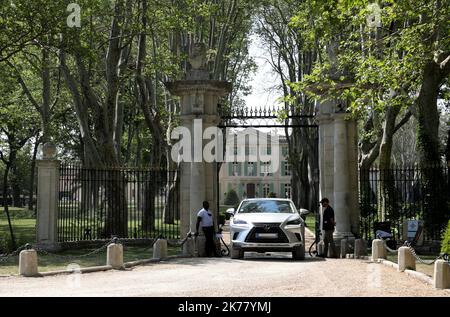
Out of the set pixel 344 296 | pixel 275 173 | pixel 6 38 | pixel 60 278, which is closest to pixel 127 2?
pixel 6 38

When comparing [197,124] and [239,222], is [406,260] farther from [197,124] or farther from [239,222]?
[197,124]

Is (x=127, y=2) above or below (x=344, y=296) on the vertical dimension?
above

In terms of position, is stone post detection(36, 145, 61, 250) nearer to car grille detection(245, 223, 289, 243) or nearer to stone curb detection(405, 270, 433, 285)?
car grille detection(245, 223, 289, 243)

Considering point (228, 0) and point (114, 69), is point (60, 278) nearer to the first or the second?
point (114, 69)

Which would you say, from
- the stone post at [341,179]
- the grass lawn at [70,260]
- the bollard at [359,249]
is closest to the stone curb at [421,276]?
the bollard at [359,249]

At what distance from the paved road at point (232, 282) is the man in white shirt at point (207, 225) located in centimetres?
193

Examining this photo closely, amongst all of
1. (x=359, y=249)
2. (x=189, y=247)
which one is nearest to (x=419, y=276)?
(x=359, y=249)

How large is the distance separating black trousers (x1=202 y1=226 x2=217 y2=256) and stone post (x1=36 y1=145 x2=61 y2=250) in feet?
14.9

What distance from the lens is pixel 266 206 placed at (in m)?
16.2

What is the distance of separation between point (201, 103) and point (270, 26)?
20.2m

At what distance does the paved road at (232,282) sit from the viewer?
372 inches

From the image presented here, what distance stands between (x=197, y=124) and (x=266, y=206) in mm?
3098

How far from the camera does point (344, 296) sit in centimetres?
905

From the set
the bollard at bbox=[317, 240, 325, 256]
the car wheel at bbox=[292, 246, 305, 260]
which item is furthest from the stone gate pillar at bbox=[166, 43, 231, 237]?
the bollard at bbox=[317, 240, 325, 256]
